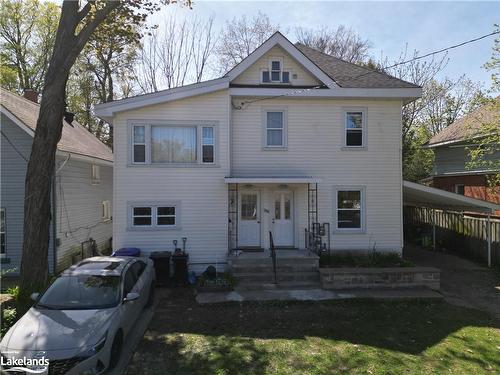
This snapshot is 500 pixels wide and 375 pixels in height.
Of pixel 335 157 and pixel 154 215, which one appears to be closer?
pixel 154 215

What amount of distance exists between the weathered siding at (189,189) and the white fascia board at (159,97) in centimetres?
25

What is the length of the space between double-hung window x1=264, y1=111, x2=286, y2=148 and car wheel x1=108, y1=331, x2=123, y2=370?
8146 mm

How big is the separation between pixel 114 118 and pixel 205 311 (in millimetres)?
7070

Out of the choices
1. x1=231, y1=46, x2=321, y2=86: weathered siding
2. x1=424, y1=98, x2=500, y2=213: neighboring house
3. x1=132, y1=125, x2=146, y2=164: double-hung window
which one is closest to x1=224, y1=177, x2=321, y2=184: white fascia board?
x1=132, y1=125, x2=146, y2=164: double-hung window

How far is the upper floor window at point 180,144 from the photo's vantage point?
12.1 metres

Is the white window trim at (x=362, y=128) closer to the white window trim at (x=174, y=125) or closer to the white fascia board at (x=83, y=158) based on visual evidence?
the white window trim at (x=174, y=125)

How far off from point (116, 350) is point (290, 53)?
10499 mm

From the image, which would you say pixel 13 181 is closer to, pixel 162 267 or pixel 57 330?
pixel 162 267

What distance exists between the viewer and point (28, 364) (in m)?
5.00

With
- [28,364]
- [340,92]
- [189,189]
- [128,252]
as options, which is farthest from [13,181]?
[340,92]

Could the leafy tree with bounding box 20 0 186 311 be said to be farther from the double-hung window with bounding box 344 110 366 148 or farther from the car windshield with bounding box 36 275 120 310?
the double-hung window with bounding box 344 110 366 148

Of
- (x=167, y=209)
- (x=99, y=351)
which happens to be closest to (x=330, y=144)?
(x=167, y=209)

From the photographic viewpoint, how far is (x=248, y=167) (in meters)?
12.6

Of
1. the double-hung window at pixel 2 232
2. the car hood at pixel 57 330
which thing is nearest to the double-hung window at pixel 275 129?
the car hood at pixel 57 330
